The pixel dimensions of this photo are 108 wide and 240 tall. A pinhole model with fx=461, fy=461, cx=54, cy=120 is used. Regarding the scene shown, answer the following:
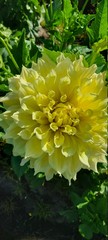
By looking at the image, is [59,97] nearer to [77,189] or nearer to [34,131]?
[34,131]

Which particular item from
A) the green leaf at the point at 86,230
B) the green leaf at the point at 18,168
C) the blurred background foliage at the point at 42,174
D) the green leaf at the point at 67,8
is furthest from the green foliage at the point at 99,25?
the green leaf at the point at 86,230

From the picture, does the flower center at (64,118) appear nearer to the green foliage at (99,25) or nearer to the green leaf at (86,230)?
the green foliage at (99,25)

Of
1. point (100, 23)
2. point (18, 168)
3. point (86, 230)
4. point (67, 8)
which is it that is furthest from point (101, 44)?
point (86, 230)

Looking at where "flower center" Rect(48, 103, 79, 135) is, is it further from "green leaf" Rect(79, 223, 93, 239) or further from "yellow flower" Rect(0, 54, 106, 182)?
"green leaf" Rect(79, 223, 93, 239)

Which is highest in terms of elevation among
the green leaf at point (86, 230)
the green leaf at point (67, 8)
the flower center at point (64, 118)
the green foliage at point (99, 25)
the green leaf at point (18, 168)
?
the green leaf at point (67, 8)

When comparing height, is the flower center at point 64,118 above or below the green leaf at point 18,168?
above

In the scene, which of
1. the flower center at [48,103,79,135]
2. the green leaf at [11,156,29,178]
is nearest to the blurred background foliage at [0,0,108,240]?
the green leaf at [11,156,29,178]

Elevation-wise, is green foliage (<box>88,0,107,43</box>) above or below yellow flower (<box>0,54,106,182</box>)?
above

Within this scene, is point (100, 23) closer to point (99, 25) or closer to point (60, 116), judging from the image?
point (99, 25)

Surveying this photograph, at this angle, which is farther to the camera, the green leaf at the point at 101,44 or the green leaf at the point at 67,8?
the green leaf at the point at 67,8
